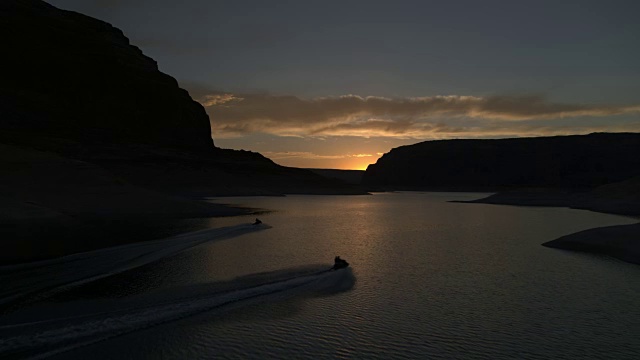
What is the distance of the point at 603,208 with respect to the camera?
70438 mm

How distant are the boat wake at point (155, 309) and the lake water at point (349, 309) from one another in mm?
49

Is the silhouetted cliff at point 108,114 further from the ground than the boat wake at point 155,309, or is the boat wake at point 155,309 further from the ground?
the silhouetted cliff at point 108,114

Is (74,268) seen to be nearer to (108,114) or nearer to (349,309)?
(349,309)

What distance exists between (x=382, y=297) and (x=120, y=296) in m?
9.81

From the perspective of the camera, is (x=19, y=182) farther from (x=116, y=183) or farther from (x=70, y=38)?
(x=70, y=38)

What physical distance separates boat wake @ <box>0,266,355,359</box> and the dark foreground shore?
17873mm

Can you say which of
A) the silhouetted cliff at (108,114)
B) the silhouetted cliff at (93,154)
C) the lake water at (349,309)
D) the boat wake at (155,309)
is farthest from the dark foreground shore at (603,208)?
the silhouetted cliff at (108,114)

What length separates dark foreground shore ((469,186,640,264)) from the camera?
28.7 meters

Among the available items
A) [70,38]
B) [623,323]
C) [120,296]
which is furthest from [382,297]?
[70,38]

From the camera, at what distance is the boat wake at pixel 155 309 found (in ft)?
38.6

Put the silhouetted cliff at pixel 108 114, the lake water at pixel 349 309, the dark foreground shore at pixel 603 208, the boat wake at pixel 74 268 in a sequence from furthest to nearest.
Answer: the silhouetted cliff at pixel 108 114
the dark foreground shore at pixel 603 208
the boat wake at pixel 74 268
the lake water at pixel 349 309

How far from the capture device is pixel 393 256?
27.7m

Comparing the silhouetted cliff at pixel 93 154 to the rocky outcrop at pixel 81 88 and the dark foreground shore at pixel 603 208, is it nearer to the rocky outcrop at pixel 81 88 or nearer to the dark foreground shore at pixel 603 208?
the rocky outcrop at pixel 81 88

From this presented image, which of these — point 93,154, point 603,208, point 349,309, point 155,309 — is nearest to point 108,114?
point 93,154
